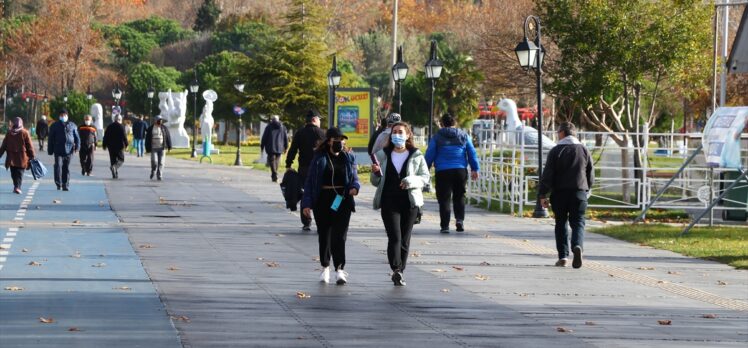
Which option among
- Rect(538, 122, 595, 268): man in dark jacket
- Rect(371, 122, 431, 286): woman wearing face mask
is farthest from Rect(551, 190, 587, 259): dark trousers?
Rect(371, 122, 431, 286): woman wearing face mask

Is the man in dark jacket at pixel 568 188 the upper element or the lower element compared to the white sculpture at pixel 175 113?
lower

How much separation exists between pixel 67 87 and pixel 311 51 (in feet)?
164

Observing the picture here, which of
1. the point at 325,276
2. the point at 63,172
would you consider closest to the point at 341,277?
the point at 325,276

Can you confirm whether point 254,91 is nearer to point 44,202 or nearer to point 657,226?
point 44,202

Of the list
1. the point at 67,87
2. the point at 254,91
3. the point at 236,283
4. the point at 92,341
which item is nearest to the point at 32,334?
the point at 92,341

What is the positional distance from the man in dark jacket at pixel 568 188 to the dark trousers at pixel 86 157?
890 inches

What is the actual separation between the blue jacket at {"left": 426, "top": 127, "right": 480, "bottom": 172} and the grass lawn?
8.15 ft

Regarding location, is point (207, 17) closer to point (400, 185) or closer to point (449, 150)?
point (449, 150)

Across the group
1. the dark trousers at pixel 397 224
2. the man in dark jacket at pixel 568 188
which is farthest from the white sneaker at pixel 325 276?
the man in dark jacket at pixel 568 188

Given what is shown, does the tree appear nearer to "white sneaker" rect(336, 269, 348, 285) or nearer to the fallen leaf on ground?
"white sneaker" rect(336, 269, 348, 285)

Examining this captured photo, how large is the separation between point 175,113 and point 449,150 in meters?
49.1

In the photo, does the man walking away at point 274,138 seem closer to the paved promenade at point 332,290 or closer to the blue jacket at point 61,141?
the blue jacket at point 61,141

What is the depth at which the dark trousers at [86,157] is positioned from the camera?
1436 inches

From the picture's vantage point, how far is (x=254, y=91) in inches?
2399
